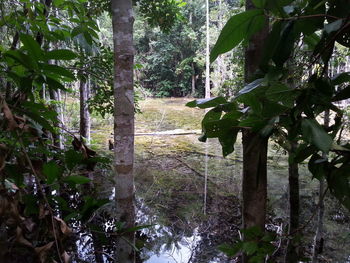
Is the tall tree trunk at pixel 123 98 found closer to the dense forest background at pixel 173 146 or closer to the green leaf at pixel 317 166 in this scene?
the dense forest background at pixel 173 146

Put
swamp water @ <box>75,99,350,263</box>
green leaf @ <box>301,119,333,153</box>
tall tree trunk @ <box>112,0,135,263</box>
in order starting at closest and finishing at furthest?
green leaf @ <box>301,119,333,153</box> < tall tree trunk @ <box>112,0,135,263</box> < swamp water @ <box>75,99,350,263</box>

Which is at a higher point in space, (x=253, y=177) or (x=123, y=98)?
(x=123, y=98)

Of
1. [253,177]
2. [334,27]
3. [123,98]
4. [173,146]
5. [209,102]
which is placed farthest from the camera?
[173,146]

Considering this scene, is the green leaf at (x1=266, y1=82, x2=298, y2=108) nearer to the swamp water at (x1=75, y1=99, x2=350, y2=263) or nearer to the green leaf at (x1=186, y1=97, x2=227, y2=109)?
the green leaf at (x1=186, y1=97, x2=227, y2=109)

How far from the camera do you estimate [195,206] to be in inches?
140

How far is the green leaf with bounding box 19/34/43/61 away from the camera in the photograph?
1.62ft

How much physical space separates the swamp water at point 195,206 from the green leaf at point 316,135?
0.94 metres

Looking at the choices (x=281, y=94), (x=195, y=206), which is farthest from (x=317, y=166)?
(x=195, y=206)

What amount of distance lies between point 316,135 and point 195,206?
3.36 m

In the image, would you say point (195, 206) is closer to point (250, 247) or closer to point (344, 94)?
point (250, 247)

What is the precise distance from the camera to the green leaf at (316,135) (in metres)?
0.34

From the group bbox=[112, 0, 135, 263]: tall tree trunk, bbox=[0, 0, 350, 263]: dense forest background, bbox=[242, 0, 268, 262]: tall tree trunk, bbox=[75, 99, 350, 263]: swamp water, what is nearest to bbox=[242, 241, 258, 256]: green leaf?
bbox=[0, 0, 350, 263]: dense forest background

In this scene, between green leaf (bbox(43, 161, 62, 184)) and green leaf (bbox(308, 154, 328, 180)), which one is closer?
green leaf (bbox(308, 154, 328, 180))

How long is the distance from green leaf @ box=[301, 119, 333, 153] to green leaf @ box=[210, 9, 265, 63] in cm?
16
